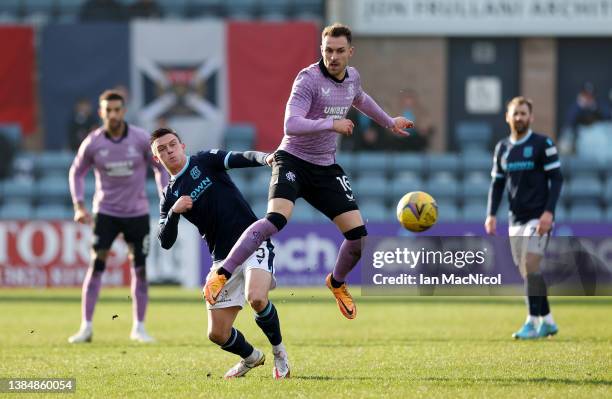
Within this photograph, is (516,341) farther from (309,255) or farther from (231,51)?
(231,51)

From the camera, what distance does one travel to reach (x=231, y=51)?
21.7 metres

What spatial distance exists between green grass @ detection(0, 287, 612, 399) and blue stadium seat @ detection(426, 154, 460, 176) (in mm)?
5812

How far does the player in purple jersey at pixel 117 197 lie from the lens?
1088 cm

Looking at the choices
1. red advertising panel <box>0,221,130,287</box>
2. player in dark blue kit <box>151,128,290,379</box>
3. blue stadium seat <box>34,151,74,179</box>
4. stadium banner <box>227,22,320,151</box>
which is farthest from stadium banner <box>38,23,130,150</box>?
player in dark blue kit <box>151,128,290,379</box>

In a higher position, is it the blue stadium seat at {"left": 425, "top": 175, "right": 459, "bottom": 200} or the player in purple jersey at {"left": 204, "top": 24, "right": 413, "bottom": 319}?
the player in purple jersey at {"left": 204, "top": 24, "right": 413, "bottom": 319}

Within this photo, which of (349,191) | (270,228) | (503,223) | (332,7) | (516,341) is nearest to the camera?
(270,228)

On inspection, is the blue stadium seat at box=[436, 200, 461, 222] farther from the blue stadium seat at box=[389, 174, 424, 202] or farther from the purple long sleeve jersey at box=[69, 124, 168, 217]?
the purple long sleeve jersey at box=[69, 124, 168, 217]

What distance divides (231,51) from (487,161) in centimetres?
550

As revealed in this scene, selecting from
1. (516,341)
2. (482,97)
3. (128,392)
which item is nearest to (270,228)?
(128,392)

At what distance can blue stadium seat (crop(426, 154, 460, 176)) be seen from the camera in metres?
20.9

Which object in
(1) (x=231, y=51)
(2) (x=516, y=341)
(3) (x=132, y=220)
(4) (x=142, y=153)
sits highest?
(1) (x=231, y=51)

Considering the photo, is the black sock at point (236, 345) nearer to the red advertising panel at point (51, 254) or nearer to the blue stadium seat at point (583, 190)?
the red advertising panel at point (51, 254)

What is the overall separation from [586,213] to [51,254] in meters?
9.62

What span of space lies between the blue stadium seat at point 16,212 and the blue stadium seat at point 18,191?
0.21m
